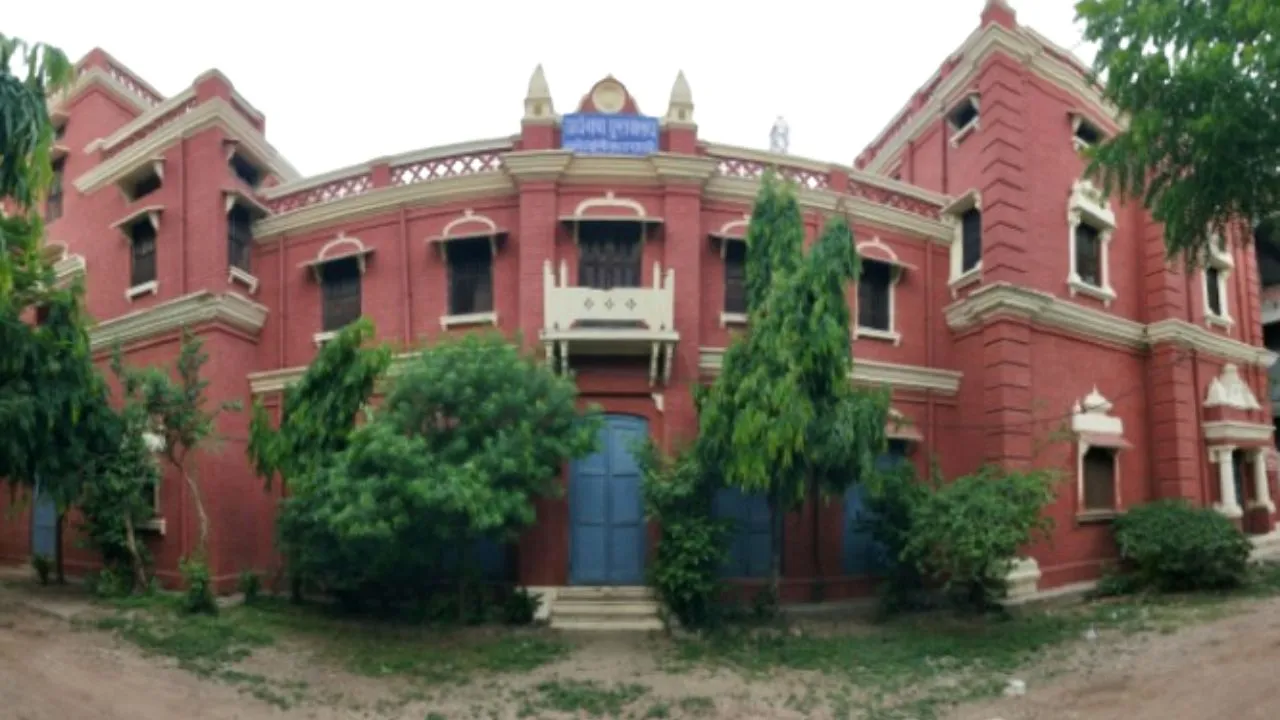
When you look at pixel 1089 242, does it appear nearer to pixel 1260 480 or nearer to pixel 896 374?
pixel 896 374

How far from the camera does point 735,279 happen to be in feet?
48.6

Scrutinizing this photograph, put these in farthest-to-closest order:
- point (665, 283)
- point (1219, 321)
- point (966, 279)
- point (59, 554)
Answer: point (1219, 321) → point (59, 554) → point (966, 279) → point (665, 283)

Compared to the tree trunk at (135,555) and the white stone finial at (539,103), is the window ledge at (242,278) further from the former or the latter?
A: the white stone finial at (539,103)

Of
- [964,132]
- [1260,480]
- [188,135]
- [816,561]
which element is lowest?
[816,561]

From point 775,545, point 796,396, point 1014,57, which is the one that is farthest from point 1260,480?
point 796,396

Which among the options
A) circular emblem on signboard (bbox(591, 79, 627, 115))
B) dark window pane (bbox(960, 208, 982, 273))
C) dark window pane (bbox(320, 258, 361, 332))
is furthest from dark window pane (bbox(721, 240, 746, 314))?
dark window pane (bbox(320, 258, 361, 332))

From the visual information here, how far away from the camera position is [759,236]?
1284 centimetres

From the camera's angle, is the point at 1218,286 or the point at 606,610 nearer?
the point at 606,610

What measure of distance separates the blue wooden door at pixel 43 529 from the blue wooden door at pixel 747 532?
12.9 metres

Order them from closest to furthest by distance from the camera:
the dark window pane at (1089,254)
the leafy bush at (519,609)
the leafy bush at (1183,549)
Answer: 1. the leafy bush at (519,609)
2. the leafy bush at (1183,549)
3. the dark window pane at (1089,254)

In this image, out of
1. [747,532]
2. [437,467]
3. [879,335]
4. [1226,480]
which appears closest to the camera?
[437,467]

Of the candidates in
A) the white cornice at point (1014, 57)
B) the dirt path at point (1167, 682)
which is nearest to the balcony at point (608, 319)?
the dirt path at point (1167, 682)

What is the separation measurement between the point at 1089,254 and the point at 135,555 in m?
16.8

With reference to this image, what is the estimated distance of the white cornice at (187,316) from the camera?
14.7 metres
